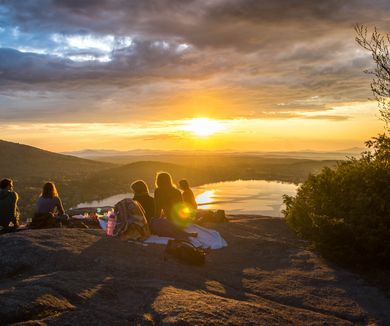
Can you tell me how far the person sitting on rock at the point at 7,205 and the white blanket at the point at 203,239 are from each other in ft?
18.2

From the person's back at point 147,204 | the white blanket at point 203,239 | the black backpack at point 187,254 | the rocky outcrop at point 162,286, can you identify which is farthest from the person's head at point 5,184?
the black backpack at point 187,254

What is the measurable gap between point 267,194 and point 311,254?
2863 inches

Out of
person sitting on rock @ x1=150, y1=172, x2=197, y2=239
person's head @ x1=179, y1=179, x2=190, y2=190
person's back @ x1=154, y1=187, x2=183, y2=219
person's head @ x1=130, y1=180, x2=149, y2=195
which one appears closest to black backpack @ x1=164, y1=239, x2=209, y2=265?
person sitting on rock @ x1=150, y1=172, x2=197, y2=239

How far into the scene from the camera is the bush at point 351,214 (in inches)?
540

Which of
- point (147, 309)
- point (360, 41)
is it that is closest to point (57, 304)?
point (147, 309)

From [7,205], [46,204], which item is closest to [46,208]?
[46,204]

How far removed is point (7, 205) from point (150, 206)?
5299 millimetres

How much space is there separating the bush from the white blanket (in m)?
3.41

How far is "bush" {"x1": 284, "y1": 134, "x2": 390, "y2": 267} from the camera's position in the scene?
1371cm

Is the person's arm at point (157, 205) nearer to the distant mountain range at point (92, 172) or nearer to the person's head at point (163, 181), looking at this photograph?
the person's head at point (163, 181)

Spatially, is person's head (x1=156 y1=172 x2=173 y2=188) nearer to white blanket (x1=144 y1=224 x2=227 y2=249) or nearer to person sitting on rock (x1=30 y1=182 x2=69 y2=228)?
white blanket (x1=144 y1=224 x2=227 y2=249)

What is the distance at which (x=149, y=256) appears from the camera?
1198 cm

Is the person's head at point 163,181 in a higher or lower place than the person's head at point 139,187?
higher

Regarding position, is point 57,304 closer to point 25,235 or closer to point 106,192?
point 25,235
